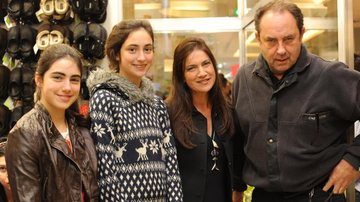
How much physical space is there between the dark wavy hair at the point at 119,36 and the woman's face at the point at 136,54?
19 mm

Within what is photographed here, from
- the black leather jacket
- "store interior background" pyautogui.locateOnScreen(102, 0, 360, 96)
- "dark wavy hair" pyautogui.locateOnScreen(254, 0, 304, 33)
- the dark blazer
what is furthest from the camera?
"store interior background" pyautogui.locateOnScreen(102, 0, 360, 96)

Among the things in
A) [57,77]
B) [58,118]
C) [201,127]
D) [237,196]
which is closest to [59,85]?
[57,77]

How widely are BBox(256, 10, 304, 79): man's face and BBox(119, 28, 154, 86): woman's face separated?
0.59m

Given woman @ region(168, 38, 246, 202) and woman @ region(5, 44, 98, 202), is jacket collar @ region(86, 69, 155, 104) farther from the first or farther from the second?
woman @ region(168, 38, 246, 202)

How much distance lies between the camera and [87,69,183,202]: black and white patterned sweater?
212cm

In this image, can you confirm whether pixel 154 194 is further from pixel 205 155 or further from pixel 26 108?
pixel 26 108

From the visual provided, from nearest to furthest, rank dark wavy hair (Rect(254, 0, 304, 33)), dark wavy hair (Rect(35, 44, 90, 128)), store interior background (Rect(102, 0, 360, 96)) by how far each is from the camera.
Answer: dark wavy hair (Rect(35, 44, 90, 128)), dark wavy hair (Rect(254, 0, 304, 33)), store interior background (Rect(102, 0, 360, 96))

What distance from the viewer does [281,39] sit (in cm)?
221

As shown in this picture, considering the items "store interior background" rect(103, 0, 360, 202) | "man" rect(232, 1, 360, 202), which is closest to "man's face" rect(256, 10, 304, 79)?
"man" rect(232, 1, 360, 202)

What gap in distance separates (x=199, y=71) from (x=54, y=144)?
35.3 inches

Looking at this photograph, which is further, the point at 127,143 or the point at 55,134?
the point at 127,143

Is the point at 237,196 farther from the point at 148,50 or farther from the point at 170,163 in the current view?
the point at 148,50

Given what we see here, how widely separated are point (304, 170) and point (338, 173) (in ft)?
0.53

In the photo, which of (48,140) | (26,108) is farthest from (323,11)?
(26,108)
